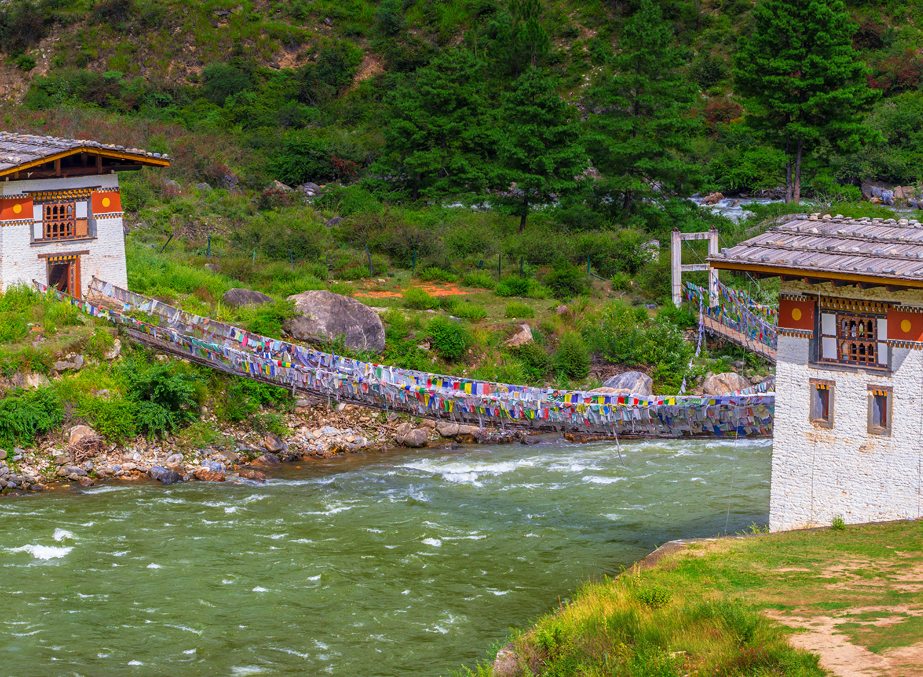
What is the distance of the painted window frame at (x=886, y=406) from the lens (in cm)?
1651

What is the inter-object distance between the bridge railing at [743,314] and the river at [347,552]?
194 inches

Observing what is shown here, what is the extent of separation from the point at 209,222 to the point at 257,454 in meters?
18.2

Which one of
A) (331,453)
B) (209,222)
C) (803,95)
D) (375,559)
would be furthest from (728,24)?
(375,559)

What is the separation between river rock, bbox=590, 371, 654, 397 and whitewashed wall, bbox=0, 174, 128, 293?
13459mm

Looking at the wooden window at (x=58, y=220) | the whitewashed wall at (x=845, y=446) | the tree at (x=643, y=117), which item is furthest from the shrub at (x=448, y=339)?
the whitewashed wall at (x=845, y=446)

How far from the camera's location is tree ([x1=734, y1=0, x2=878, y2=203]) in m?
43.6

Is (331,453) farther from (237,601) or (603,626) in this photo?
(603,626)

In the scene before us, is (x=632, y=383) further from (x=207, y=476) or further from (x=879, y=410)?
(x=879, y=410)

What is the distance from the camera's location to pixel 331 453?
2648 cm

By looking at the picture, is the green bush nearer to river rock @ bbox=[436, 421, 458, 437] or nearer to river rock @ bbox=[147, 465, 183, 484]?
river rock @ bbox=[147, 465, 183, 484]

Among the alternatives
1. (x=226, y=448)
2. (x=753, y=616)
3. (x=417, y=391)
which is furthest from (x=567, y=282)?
(x=753, y=616)

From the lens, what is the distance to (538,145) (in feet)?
138

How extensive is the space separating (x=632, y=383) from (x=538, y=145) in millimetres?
16070

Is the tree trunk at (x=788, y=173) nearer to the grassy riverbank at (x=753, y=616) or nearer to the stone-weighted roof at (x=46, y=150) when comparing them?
the stone-weighted roof at (x=46, y=150)
